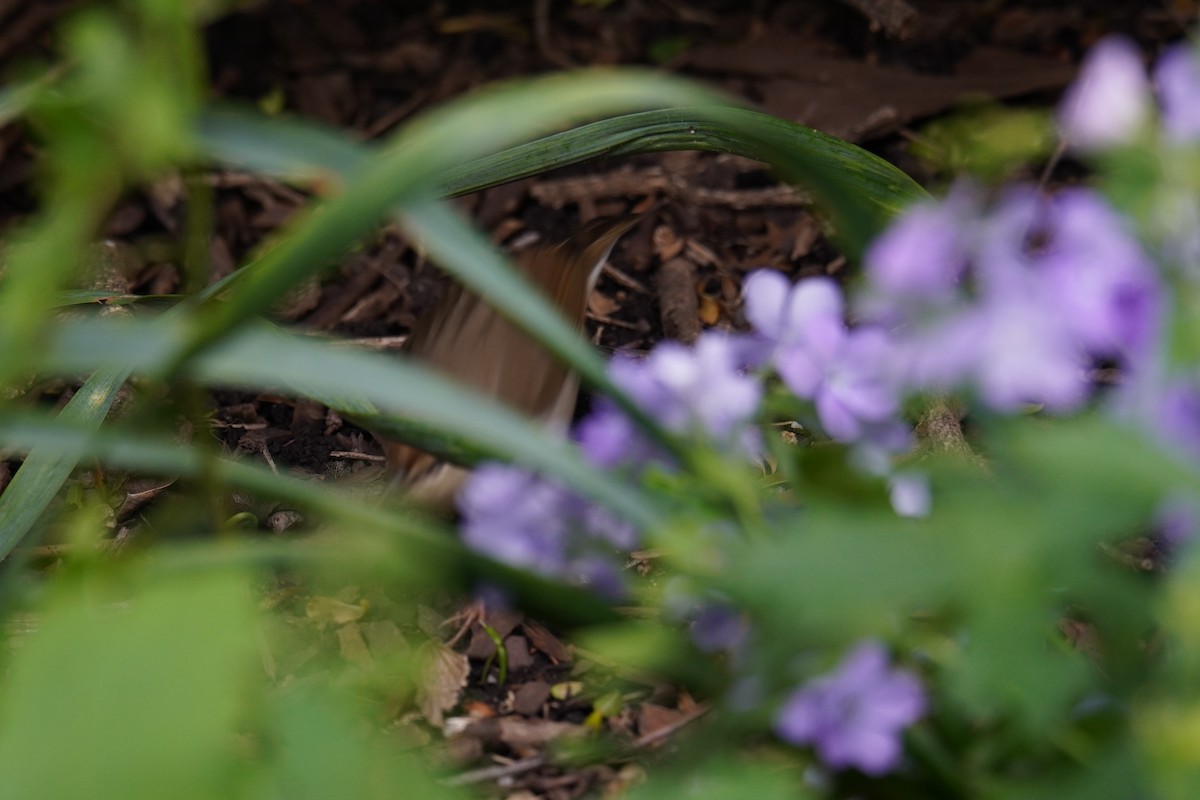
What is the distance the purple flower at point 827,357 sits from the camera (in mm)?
570

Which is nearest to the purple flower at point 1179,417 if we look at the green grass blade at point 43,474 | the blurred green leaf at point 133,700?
the blurred green leaf at point 133,700

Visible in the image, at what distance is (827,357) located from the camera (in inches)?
23.6

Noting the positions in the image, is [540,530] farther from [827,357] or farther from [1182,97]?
[1182,97]

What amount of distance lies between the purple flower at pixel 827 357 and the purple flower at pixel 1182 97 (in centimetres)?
15

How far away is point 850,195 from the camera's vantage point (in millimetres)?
670

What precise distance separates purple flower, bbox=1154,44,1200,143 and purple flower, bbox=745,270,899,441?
0.15 m

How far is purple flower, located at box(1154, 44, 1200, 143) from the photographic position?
44 cm

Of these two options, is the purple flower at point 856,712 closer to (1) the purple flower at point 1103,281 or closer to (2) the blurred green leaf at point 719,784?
(2) the blurred green leaf at point 719,784

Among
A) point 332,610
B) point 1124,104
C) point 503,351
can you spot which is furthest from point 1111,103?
point 503,351

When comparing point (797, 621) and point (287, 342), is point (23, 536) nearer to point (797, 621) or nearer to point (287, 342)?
point (287, 342)

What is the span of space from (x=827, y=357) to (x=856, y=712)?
0.18m

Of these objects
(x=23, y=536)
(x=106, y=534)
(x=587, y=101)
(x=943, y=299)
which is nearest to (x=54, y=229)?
(x=587, y=101)

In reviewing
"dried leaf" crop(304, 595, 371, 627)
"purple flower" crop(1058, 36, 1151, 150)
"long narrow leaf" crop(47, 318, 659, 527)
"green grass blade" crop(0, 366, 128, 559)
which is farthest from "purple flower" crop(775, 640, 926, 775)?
"green grass blade" crop(0, 366, 128, 559)

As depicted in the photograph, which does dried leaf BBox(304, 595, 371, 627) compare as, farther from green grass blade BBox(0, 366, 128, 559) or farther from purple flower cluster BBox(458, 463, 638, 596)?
purple flower cluster BBox(458, 463, 638, 596)
